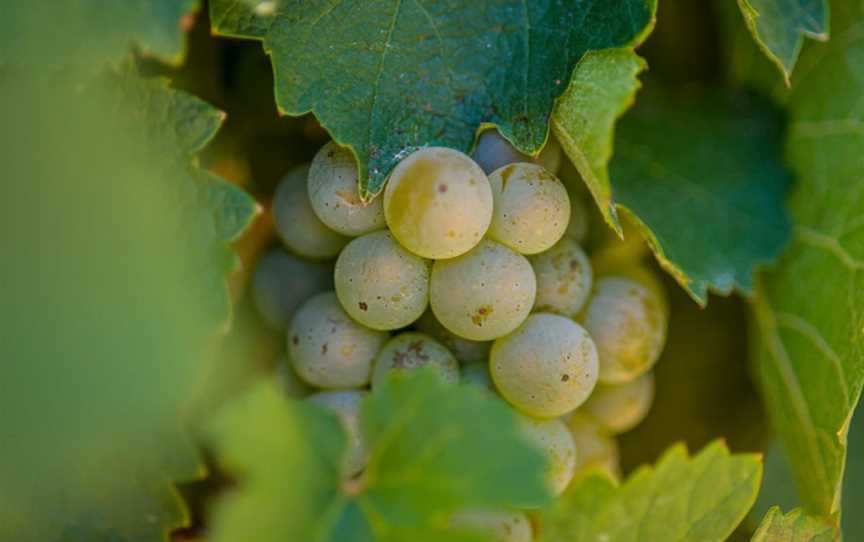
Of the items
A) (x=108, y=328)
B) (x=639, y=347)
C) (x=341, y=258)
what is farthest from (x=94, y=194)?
(x=639, y=347)

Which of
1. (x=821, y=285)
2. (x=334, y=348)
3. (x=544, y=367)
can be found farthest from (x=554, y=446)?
(x=821, y=285)

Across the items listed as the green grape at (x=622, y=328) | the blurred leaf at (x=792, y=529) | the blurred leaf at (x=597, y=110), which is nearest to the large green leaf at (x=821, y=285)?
the blurred leaf at (x=792, y=529)

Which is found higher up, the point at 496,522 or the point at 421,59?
the point at 421,59

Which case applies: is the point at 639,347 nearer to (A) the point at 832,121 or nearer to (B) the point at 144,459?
(A) the point at 832,121

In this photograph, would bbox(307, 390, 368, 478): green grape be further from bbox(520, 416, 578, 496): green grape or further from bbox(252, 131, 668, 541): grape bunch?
bbox(520, 416, 578, 496): green grape

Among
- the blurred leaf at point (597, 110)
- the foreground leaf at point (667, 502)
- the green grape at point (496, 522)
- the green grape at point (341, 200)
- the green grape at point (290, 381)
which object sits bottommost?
the foreground leaf at point (667, 502)

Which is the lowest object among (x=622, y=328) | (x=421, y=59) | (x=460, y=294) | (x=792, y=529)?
(x=792, y=529)

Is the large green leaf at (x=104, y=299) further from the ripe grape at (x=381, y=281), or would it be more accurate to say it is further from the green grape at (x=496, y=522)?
the green grape at (x=496, y=522)

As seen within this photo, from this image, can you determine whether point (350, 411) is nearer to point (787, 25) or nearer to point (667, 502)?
point (667, 502)
